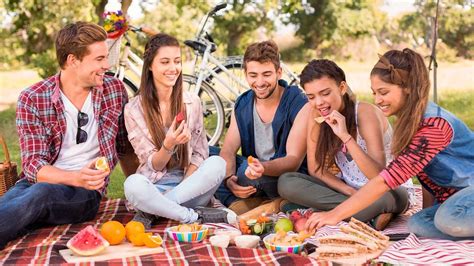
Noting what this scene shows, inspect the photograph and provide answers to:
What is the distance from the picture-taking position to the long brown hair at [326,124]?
4.18 meters

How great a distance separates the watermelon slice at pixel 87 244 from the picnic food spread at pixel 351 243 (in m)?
1.06

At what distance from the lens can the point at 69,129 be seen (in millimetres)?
4355

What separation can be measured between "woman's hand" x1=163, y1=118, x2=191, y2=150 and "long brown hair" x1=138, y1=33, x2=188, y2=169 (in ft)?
0.73

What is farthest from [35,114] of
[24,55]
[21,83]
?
[24,55]

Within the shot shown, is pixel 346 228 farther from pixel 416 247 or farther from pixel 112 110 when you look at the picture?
pixel 112 110

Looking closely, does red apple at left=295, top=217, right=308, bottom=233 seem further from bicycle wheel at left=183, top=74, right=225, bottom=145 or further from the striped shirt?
bicycle wheel at left=183, top=74, right=225, bottom=145

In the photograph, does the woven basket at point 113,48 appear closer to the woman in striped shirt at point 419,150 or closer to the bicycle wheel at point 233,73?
the bicycle wheel at point 233,73

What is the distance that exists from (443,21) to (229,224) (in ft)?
63.9

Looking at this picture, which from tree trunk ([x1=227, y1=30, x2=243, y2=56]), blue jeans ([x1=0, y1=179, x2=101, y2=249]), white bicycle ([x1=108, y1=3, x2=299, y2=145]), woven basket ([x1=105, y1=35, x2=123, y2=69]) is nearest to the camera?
blue jeans ([x1=0, y1=179, x2=101, y2=249])

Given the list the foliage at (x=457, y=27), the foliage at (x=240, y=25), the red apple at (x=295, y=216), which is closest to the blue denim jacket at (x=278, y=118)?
the red apple at (x=295, y=216)

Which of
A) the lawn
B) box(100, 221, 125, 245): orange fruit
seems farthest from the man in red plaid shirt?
the lawn

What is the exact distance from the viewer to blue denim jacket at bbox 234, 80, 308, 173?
15.2 feet

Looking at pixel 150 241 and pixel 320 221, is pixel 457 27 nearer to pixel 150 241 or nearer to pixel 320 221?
pixel 320 221

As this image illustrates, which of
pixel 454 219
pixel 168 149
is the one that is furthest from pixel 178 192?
pixel 454 219
